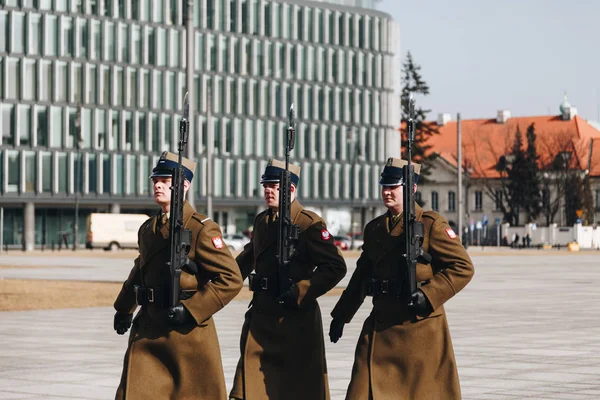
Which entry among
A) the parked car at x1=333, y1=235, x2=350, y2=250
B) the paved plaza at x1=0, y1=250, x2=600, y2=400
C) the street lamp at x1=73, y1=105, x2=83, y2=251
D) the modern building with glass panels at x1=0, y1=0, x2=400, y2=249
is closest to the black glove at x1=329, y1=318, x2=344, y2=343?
the paved plaza at x1=0, y1=250, x2=600, y2=400

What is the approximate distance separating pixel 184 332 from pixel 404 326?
1291 mm

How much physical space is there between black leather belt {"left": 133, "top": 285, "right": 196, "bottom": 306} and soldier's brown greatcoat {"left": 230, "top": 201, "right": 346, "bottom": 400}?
99 cm

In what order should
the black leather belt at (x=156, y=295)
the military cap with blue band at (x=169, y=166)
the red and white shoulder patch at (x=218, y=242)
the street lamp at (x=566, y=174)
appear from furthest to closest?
the street lamp at (x=566, y=174), the military cap with blue band at (x=169, y=166), the red and white shoulder patch at (x=218, y=242), the black leather belt at (x=156, y=295)

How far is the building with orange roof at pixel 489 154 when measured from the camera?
121044mm

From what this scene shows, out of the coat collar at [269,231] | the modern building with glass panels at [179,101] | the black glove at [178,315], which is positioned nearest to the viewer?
the black glove at [178,315]

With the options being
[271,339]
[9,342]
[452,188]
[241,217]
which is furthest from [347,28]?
[271,339]

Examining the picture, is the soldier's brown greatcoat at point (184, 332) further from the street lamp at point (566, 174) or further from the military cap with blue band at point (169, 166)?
the street lamp at point (566, 174)

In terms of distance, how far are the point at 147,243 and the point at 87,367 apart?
6.18 metres

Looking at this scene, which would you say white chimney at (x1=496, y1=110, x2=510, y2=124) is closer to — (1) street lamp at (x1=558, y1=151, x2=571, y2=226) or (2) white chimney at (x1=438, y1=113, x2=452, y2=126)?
(2) white chimney at (x1=438, y1=113, x2=452, y2=126)

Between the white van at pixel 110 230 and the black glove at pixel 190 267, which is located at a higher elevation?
the black glove at pixel 190 267

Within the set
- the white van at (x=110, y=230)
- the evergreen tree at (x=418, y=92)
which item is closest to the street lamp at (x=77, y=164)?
the white van at (x=110, y=230)

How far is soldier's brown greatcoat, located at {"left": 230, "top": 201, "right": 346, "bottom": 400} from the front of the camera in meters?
8.68

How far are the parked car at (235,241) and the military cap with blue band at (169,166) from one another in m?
77.6

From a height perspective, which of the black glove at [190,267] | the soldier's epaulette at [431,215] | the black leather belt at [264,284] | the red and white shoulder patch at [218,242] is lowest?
the black leather belt at [264,284]
